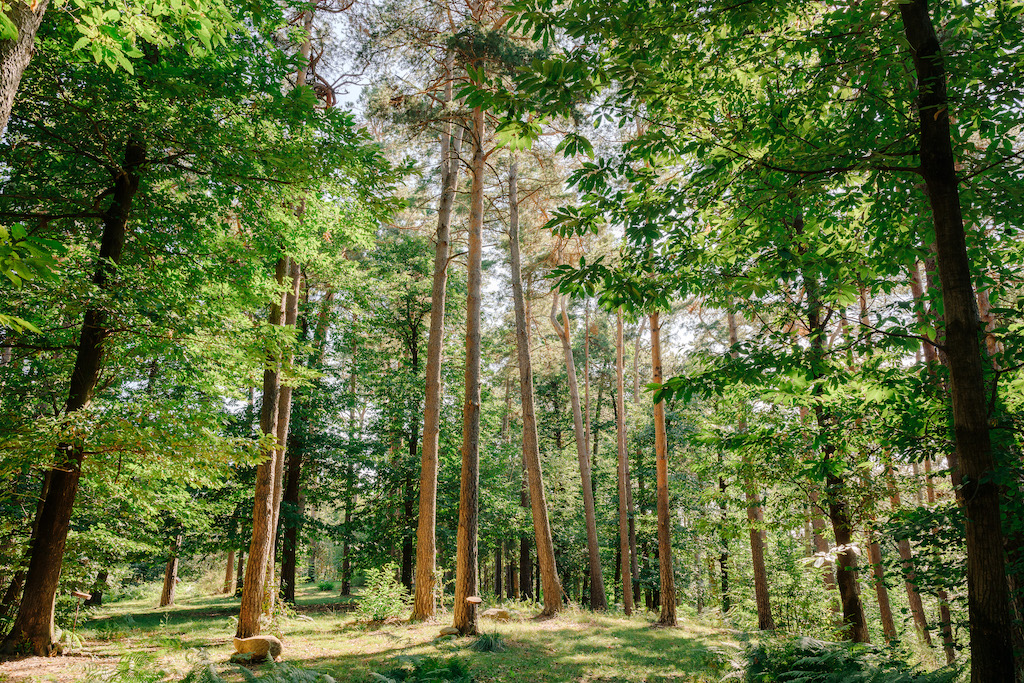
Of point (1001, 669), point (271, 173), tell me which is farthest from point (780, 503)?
point (271, 173)

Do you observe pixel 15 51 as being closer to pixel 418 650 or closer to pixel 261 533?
pixel 261 533

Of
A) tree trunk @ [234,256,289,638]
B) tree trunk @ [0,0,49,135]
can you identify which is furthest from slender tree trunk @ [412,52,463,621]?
tree trunk @ [0,0,49,135]

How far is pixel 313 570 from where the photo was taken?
36.8 m

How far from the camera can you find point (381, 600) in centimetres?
1156

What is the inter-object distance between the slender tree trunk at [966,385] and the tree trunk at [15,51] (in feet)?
15.8

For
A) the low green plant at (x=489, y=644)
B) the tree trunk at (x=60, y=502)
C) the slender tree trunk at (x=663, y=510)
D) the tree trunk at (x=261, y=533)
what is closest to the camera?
the tree trunk at (x=60, y=502)

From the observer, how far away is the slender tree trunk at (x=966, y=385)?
2.63 meters

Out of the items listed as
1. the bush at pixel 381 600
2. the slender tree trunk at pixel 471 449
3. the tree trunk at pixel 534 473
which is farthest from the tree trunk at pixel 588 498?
the bush at pixel 381 600

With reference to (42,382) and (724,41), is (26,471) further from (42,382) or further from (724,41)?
(724,41)

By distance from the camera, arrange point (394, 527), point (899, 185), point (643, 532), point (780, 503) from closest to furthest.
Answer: point (899, 185), point (780, 503), point (394, 527), point (643, 532)

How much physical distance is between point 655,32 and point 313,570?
41414 mm

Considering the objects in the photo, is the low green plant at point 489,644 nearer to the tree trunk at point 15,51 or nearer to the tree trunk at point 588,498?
the tree trunk at point 588,498

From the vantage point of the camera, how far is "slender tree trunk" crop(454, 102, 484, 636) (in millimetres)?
9398

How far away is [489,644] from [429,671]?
2663 millimetres
